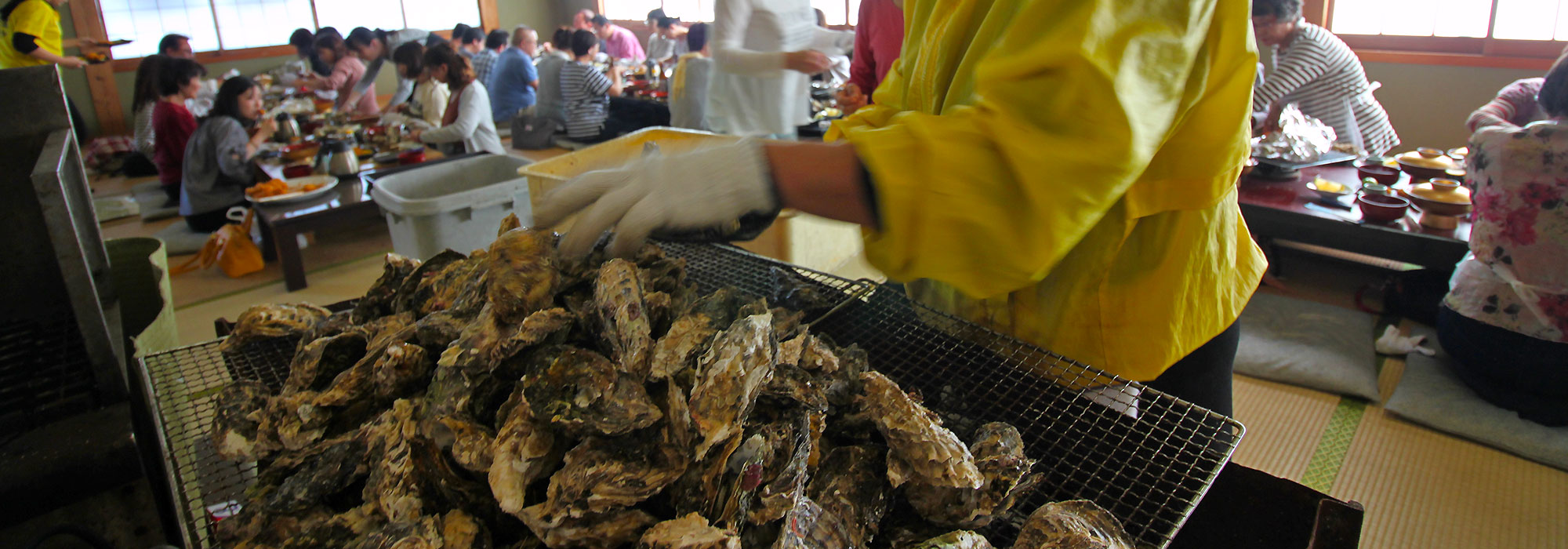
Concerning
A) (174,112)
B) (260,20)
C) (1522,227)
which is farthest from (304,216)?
(260,20)

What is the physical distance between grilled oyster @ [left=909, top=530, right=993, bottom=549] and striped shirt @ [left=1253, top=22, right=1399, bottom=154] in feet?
14.1

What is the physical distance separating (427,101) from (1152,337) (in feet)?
20.5

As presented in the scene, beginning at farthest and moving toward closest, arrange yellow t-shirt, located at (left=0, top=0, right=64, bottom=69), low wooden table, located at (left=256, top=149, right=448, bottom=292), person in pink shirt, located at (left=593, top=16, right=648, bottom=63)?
person in pink shirt, located at (left=593, top=16, right=648, bottom=63) < yellow t-shirt, located at (left=0, top=0, right=64, bottom=69) < low wooden table, located at (left=256, top=149, right=448, bottom=292)

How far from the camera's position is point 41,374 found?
4.84ft

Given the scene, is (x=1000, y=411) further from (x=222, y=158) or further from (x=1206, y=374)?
(x=222, y=158)

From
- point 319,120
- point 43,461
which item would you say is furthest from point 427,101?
point 43,461

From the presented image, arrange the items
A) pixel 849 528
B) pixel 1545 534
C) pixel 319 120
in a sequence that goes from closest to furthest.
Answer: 1. pixel 849 528
2. pixel 1545 534
3. pixel 319 120

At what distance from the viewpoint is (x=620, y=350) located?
3.18 ft

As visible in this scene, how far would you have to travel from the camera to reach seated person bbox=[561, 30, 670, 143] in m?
6.84

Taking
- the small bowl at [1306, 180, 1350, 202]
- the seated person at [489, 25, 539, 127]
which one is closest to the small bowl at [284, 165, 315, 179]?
the seated person at [489, 25, 539, 127]

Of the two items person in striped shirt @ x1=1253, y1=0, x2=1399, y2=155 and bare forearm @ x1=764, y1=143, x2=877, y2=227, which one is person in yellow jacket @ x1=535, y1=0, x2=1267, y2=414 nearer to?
bare forearm @ x1=764, y1=143, x2=877, y2=227

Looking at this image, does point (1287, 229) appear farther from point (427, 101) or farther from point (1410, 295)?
point (427, 101)

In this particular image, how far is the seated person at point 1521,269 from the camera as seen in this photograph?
2.37m

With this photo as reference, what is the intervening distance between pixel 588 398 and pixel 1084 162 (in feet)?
2.02
